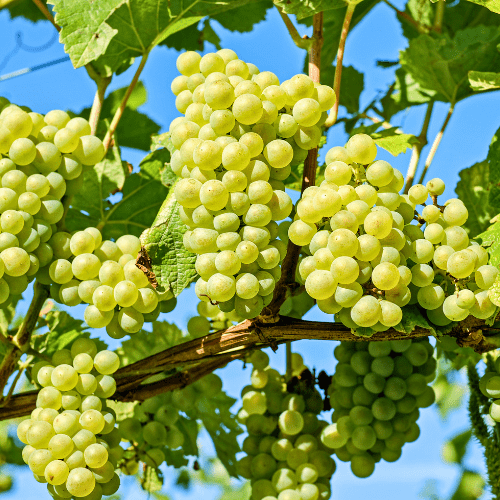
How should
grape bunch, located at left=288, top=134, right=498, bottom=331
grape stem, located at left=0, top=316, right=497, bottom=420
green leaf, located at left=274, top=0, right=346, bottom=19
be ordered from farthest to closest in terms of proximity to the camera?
green leaf, located at left=274, top=0, right=346, bottom=19, grape stem, located at left=0, top=316, right=497, bottom=420, grape bunch, located at left=288, top=134, right=498, bottom=331

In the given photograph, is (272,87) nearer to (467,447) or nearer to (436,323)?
(436,323)

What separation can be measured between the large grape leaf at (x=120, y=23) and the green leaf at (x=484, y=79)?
525mm

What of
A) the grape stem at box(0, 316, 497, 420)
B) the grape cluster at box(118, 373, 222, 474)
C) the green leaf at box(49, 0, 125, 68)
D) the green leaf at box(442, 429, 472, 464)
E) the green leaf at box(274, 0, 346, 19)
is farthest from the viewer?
the green leaf at box(442, 429, 472, 464)

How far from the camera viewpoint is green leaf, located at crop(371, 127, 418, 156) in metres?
1.24

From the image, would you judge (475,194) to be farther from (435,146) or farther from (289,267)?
(289,267)

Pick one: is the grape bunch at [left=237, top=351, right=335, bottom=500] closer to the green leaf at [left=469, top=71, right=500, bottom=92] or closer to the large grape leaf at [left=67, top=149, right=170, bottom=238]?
the large grape leaf at [left=67, top=149, right=170, bottom=238]

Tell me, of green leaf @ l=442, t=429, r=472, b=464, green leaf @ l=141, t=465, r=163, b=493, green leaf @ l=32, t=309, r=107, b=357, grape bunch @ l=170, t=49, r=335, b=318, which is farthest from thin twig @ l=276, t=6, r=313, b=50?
green leaf @ l=442, t=429, r=472, b=464

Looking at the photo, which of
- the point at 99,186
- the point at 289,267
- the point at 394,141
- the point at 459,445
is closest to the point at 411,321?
the point at 289,267

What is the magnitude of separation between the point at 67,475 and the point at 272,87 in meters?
0.73

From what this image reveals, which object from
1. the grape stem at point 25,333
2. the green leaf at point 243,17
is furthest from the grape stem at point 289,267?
the green leaf at point 243,17

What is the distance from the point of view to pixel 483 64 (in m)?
1.52

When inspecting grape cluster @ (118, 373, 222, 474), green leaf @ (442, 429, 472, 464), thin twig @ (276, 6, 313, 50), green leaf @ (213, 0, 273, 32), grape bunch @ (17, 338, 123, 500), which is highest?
green leaf @ (213, 0, 273, 32)

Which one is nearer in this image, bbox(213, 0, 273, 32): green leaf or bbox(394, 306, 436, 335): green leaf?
bbox(394, 306, 436, 335): green leaf

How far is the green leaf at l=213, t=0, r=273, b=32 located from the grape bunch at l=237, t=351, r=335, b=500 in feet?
3.78
